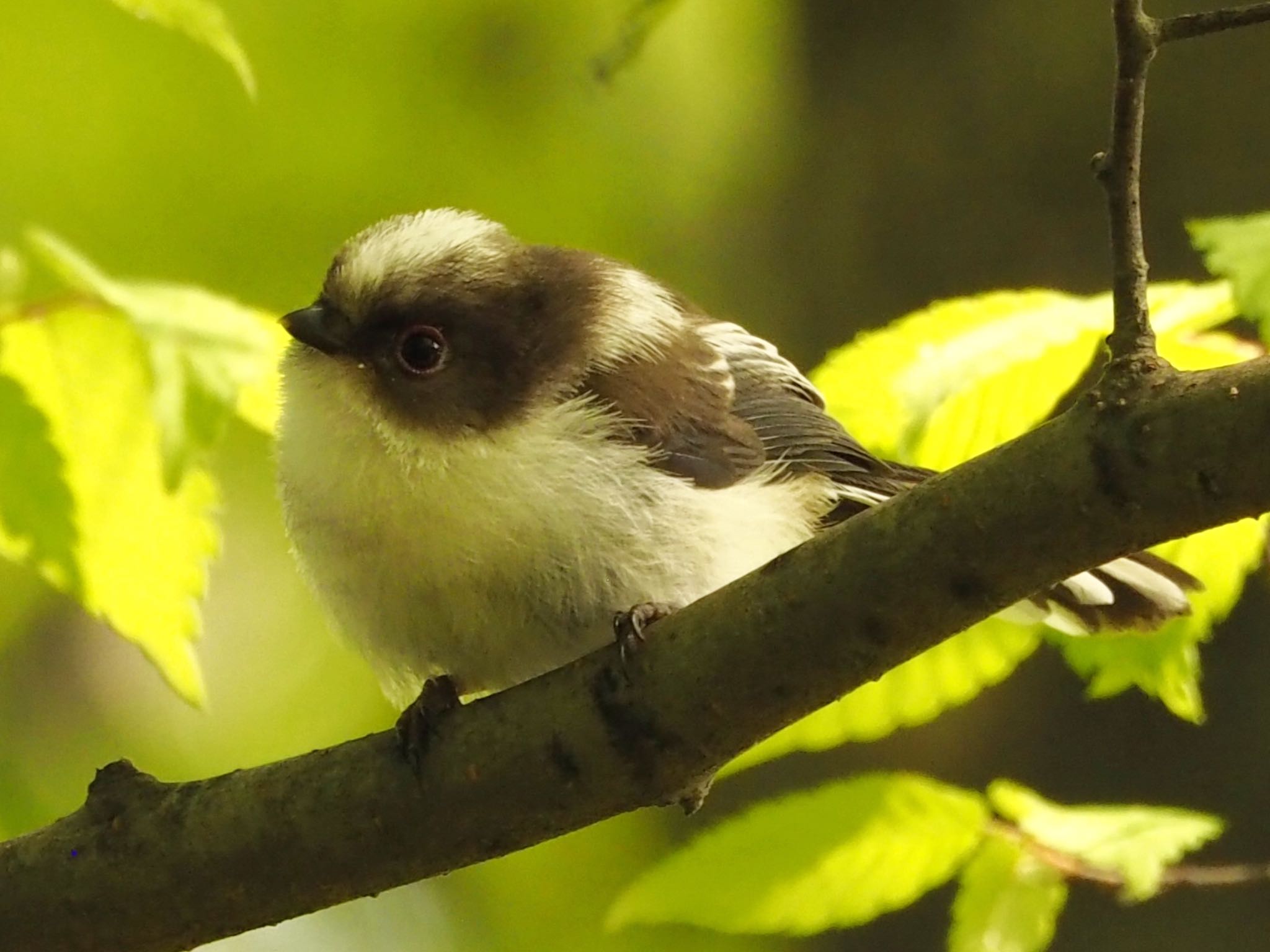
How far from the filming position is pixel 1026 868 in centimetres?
169

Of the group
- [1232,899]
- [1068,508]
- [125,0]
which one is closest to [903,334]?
[1068,508]

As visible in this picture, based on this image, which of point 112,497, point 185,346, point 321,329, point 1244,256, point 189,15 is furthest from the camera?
point 321,329

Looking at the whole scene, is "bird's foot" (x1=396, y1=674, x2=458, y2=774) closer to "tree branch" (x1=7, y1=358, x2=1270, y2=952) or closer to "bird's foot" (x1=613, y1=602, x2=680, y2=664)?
"tree branch" (x1=7, y1=358, x2=1270, y2=952)

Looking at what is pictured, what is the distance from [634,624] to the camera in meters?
1.49

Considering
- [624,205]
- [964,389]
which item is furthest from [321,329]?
[624,205]

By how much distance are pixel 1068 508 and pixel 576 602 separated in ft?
2.18

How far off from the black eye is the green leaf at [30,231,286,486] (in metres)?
0.18

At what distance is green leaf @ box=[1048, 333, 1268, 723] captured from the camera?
5.15ft

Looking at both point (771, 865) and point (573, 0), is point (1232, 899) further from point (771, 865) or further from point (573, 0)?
point (573, 0)

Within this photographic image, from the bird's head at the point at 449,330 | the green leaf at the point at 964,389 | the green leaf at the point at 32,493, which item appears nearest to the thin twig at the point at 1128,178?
the green leaf at the point at 964,389

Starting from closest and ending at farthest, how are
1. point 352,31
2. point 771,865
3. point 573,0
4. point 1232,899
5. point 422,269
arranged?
point 771,865
point 422,269
point 1232,899
point 352,31
point 573,0

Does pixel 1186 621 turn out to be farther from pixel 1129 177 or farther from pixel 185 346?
pixel 185 346

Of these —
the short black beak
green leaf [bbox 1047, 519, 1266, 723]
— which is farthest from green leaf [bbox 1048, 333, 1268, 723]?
Result: the short black beak

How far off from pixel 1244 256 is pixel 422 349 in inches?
37.2
